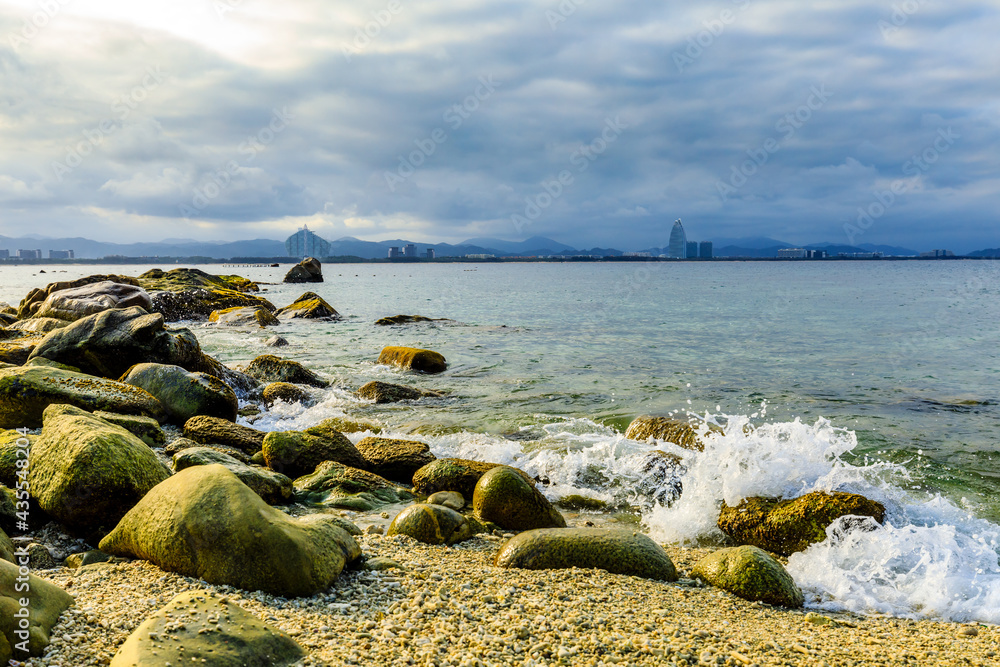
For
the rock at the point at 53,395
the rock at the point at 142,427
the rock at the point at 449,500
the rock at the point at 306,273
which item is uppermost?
the rock at the point at 306,273

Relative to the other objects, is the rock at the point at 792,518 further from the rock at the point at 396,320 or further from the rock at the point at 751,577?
the rock at the point at 396,320

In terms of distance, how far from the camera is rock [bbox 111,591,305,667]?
323 centimetres

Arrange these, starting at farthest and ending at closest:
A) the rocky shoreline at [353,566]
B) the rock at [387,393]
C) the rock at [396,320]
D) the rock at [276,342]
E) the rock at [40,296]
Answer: the rock at [396,320] → the rock at [40,296] → the rock at [276,342] → the rock at [387,393] → the rocky shoreline at [353,566]

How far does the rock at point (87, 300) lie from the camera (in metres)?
19.0

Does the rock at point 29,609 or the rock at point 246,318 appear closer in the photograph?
the rock at point 29,609

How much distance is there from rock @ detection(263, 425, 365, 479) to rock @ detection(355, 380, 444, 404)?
5013 millimetres

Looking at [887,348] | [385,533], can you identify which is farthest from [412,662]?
[887,348]

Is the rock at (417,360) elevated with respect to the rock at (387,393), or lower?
elevated

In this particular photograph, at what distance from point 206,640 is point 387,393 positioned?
35.7 feet

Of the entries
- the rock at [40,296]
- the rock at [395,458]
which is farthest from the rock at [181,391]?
the rock at [40,296]

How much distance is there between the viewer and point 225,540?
446 centimetres

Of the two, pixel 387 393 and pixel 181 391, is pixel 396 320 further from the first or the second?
pixel 181 391

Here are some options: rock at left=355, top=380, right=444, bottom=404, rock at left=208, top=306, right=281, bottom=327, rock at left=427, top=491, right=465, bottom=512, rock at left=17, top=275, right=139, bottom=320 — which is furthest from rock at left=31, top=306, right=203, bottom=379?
rock at left=208, top=306, right=281, bottom=327

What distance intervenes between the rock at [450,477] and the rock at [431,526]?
1690 millimetres
